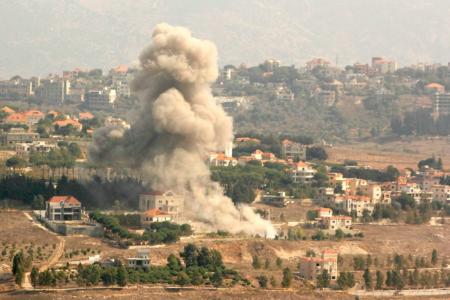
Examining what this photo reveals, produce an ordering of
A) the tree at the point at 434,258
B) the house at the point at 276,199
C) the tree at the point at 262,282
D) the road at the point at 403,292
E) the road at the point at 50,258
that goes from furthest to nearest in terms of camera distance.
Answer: the house at the point at 276,199 → the tree at the point at 434,258 → the road at the point at 403,292 → the tree at the point at 262,282 → the road at the point at 50,258

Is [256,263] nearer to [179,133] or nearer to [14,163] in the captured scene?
[179,133]

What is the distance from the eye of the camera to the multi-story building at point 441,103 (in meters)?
141

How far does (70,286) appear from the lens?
204ft

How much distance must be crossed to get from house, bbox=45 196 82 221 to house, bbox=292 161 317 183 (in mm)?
19522

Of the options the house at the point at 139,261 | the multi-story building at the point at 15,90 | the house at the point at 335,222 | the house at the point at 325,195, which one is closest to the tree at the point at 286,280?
the house at the point at 139,261

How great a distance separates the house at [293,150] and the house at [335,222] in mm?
22311

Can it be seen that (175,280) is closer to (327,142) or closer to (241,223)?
(241,223)

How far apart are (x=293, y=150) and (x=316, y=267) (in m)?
36.2

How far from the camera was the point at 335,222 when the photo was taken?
3152 inches

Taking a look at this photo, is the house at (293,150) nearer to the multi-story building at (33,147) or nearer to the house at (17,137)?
the multi-story building at (33,147)

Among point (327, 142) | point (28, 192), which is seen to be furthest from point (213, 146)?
point (327, 142)

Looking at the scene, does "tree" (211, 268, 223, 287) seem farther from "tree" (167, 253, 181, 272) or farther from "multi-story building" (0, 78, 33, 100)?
"multi-story building" (0, 78, 33, 100)

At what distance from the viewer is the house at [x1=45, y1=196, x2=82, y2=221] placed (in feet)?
245

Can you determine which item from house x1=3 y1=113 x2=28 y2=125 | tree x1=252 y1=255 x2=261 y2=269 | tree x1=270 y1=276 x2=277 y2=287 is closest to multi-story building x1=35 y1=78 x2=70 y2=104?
house x1=3 y1=113 x2=28 y2=125
